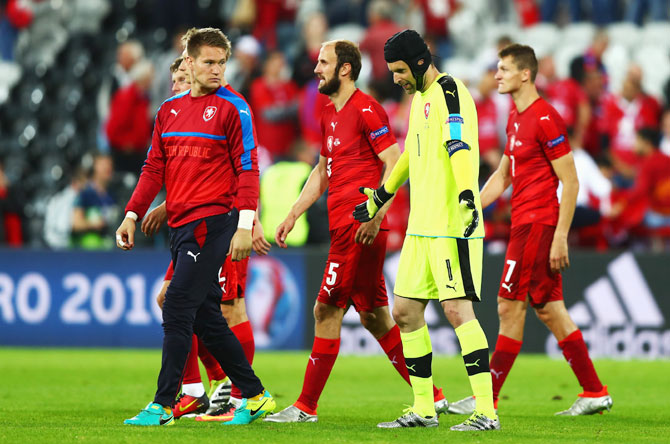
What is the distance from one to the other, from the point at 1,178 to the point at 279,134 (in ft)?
13.7

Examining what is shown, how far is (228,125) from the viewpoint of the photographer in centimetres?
766

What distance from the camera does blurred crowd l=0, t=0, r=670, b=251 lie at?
51.5 feet

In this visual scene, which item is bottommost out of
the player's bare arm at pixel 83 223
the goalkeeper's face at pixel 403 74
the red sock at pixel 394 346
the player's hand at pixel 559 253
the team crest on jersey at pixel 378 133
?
the red sock at pixel 394 346

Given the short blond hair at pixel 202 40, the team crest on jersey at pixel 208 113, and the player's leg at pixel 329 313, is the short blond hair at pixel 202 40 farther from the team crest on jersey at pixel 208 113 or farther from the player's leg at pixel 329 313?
the player's leg at pixel 329 313

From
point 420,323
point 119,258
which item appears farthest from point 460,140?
point 119,258

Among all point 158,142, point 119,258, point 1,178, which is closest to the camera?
point 158,142

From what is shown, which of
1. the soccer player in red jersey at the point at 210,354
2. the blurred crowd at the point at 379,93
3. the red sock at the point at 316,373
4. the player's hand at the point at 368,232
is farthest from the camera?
the blurred crowd at the point at 379,93

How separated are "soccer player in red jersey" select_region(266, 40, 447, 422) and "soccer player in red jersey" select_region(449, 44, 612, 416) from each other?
1046 mm

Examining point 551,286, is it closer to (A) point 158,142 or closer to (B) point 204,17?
(A) point 158,142

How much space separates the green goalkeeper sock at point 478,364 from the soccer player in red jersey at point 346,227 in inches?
40.7

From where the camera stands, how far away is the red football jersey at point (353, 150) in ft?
27.0

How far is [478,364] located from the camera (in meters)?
7.41

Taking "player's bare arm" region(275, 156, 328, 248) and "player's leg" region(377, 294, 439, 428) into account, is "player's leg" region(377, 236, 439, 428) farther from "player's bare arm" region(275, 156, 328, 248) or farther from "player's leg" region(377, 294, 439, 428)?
"player's bare arm" region(275, 156, 328, 248)

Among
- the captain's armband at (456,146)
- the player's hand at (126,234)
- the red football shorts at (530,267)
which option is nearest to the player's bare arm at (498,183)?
the red football shorts at (530,267)
